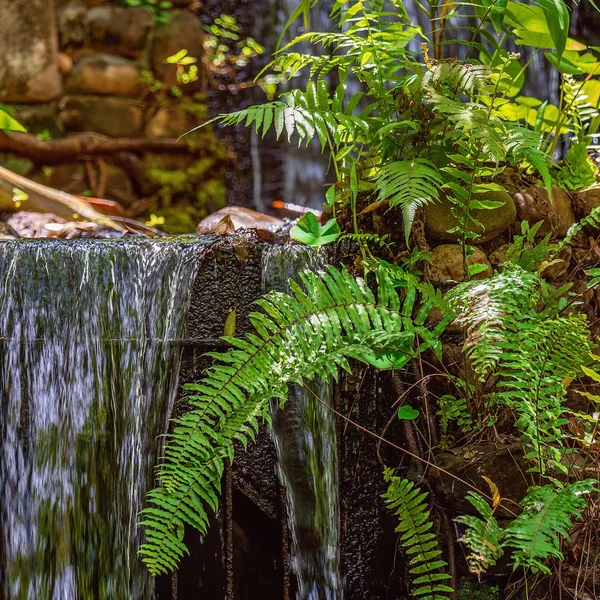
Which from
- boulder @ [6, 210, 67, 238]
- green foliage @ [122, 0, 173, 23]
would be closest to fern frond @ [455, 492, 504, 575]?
boulder @ [6, 210, 67, 238]

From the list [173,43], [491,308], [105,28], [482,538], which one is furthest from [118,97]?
[482,538]

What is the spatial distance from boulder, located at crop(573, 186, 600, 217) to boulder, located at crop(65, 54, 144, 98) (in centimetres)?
411

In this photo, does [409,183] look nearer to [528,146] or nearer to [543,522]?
[528,146]

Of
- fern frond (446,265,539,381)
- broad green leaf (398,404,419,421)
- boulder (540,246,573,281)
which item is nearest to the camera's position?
fern frond (446,265,539,381)

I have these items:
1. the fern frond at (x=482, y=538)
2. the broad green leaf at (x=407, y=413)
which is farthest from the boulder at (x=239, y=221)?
the fern frond at (x=482, y=538)

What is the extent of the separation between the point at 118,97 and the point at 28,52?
0.77 metres

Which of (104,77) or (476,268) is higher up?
(104,77)

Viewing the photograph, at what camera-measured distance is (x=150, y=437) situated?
2451 millimetres

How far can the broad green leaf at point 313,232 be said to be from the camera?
2459 millimetres

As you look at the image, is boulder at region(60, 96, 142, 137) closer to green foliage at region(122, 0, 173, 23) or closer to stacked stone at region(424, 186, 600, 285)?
green foliage at region(122, 0, 173, 23)

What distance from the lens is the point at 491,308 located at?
1.95 metres

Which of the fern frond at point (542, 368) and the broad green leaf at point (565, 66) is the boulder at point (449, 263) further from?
the broad green leaf at point (565, 66)

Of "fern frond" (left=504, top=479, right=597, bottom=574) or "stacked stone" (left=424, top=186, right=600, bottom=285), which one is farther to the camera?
"stacked stone" (left=424, top=186, right=600, bottom=285)

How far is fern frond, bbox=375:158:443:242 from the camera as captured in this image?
2160 mm
